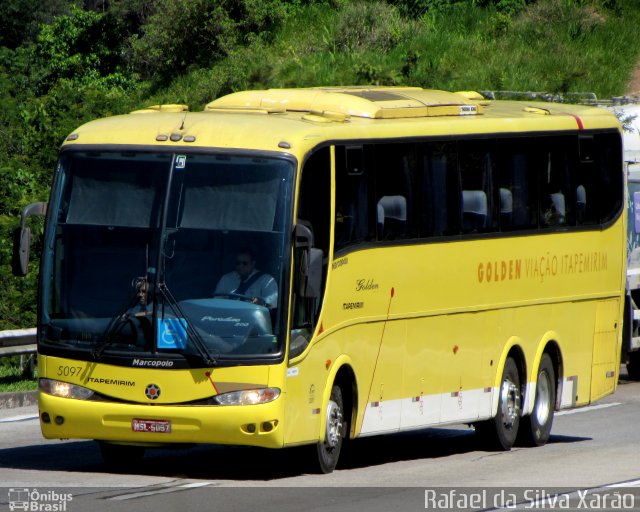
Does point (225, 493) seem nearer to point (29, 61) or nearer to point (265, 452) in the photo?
point (265, 452)

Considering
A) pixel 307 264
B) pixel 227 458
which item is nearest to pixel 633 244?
pixel 227 458

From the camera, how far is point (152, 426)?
1201 centimetres

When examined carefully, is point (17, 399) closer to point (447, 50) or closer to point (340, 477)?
point (340, 477)

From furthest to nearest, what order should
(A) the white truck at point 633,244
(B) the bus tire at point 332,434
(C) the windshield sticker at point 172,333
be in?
(A) the white truck at point 633,244 < (B) the bus tire at point 332,434 < (C) the windshield sticker at point 172,333

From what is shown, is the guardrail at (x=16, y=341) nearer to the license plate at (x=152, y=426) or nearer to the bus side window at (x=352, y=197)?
the bus side window at (x=352, y=197)

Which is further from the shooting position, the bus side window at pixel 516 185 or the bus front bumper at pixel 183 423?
the bus side window at pixel 516 185

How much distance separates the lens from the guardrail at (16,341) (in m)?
19.4

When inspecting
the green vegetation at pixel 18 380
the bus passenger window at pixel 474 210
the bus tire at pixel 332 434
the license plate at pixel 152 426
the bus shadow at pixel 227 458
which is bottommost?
the green vegetation at pixel 18 380

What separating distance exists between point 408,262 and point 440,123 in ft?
5.43

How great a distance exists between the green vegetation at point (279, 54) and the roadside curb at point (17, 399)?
55.0 ft

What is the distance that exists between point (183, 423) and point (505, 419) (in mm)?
5206

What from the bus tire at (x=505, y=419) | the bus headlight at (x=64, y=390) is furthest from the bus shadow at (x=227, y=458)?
the bus headlight at (x=64, y=390)

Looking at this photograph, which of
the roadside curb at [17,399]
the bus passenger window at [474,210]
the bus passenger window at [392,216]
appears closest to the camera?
the bus passenger window at [392,216]

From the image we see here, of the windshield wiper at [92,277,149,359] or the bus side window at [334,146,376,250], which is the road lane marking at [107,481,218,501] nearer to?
the windshield wiper at [92,277,149,359]
